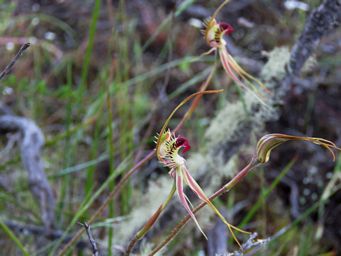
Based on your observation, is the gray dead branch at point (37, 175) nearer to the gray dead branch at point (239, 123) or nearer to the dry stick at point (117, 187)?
the gray dead branch at point (239, 123)

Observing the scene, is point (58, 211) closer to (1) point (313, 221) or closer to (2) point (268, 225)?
(2) point (268, 225)

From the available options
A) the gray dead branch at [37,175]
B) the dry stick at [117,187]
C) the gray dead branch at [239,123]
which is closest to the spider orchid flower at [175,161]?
the dry stick at [117,187]

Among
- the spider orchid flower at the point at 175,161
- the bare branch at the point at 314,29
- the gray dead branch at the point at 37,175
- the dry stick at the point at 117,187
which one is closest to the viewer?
the spider orchid flower at the point at 175,161

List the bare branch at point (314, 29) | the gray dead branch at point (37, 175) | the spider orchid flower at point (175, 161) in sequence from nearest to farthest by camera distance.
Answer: the spider orchid flower at point (175, 161) < the bare branch at point (314, 29) < the gray dead branch at point (37, 175)

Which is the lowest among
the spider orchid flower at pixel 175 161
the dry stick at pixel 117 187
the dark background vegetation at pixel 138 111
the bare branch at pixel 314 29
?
the dark background vegetation at pixel 138 111

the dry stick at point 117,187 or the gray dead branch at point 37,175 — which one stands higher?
the dry stick at point 117,187

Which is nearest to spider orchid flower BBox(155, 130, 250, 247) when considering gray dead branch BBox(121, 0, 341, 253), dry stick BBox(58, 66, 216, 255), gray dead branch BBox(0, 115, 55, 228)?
dry stick BBox(58, 66, 216, 255)

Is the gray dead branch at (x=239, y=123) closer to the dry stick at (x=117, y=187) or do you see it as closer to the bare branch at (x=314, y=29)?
the bare branch at (x=314, y=29)

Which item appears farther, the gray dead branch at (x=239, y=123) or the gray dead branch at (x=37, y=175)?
the gray dead branch at (x=37, y=175)

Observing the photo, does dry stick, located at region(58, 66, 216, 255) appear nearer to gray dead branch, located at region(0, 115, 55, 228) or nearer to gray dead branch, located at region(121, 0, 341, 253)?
gray dead branch, located at region(121, 0, 341, 253)
